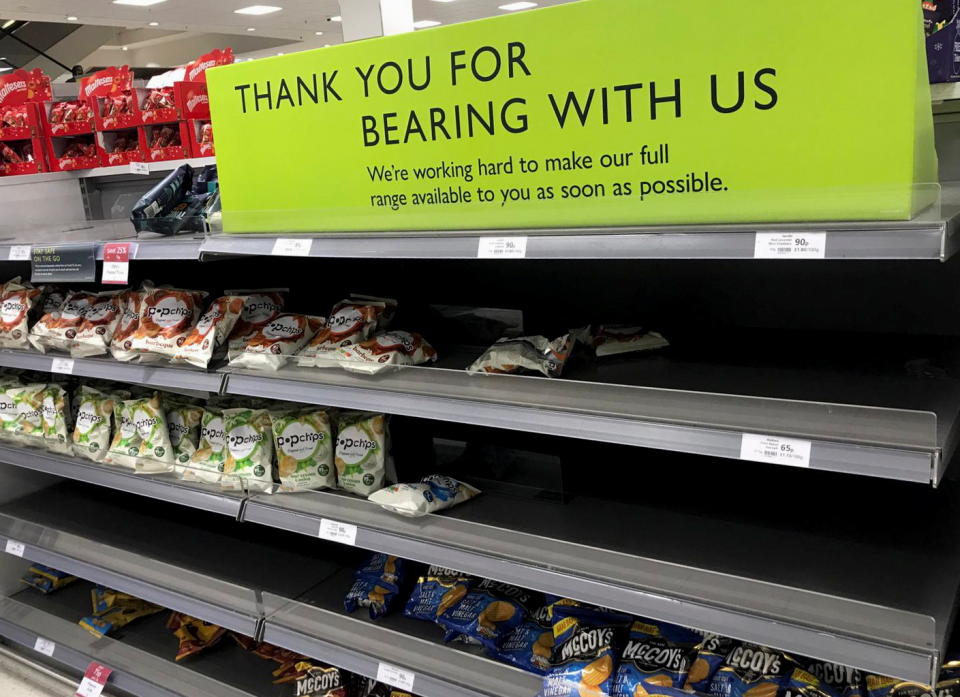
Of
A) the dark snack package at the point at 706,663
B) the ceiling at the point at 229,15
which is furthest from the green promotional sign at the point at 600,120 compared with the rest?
the ceiling at the point at 229,15

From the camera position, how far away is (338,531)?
1.77m

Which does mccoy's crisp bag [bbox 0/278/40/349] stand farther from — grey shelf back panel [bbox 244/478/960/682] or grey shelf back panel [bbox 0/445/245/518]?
grey shelf back panel [bbox 244/478/960/682]

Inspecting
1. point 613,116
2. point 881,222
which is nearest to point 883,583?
point 881,222

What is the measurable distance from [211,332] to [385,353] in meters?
0.50

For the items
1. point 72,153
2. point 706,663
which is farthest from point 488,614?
point 72,153

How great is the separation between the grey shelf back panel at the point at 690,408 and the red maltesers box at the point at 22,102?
2.18 metres

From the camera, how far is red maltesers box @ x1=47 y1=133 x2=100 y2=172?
10.2 feet

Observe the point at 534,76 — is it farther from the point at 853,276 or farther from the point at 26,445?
the point at 26,445

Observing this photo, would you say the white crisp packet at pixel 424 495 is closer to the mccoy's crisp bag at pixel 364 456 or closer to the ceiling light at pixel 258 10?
the mccoy's crisp bag at pixel 364 456

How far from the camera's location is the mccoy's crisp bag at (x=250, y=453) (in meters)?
1.98

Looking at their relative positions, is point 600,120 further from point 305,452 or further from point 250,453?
point 250,453

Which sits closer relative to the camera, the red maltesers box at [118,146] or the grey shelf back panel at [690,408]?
the grey shelf back panel at [690,408]

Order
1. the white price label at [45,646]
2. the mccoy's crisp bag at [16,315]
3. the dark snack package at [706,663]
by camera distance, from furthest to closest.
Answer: the white price label at [45,646] → the mccoy's crisp bag at [16,315] → the dark snack package at [706,663]

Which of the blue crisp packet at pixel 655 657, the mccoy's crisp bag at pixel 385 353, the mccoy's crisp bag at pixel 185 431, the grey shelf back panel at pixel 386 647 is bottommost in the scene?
the grey shelf back panel at pixel 386 647
